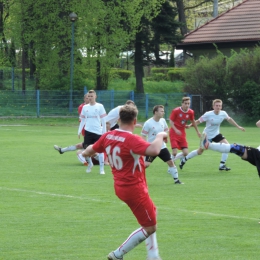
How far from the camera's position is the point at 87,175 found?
16719 millimetres

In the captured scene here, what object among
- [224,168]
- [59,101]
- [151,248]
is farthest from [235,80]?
[151,248]

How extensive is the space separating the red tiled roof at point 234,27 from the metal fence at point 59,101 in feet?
24.5

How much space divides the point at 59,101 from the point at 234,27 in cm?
1470

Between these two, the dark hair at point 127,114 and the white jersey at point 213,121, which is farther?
the white jersey at point 213,121

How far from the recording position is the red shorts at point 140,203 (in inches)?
282

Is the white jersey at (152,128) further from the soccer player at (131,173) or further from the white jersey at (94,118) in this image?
the soccer player at (131,173)

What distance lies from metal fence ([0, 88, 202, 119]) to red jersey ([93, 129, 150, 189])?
34415 millimetres

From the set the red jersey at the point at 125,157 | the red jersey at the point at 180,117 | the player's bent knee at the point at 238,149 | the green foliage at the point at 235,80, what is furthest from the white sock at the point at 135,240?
the green foliage at the point at 235,80

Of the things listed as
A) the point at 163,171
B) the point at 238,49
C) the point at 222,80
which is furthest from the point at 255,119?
the point at 163,171

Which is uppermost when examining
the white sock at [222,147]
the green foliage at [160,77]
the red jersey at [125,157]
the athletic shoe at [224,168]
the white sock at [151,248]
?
the red jersey at [125,157]

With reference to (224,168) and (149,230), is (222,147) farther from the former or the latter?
(224,168)

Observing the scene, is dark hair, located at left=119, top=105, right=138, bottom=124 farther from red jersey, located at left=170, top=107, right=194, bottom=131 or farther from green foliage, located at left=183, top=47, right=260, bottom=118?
green foliage, located at left=183, top=47, right=260, bottom=118

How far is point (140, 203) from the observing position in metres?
7.16

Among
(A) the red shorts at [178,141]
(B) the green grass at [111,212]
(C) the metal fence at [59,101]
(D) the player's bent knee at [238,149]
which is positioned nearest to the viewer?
(B) the green grass at [111,212]
